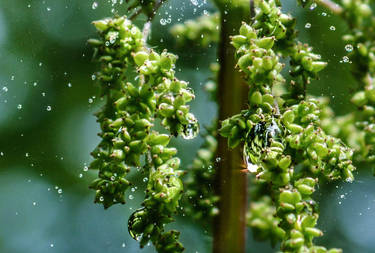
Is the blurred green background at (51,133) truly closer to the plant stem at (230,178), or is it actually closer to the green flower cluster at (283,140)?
the plant stem at (230,178)

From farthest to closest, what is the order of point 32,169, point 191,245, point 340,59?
1. point 32,169
2. point 191,245
3. point 340,59

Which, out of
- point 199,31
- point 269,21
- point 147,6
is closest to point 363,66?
point 269,21

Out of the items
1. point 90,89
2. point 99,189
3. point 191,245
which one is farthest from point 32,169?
point 99,189

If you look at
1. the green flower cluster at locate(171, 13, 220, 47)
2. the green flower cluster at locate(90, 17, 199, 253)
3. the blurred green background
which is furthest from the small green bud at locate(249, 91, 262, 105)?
the blurred green background

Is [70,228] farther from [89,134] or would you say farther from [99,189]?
[99,189]

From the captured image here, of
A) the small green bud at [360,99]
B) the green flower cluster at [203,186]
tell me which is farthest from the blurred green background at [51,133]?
the small green bud at [360,99]

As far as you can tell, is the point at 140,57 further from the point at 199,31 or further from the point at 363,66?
the point at 199,31
